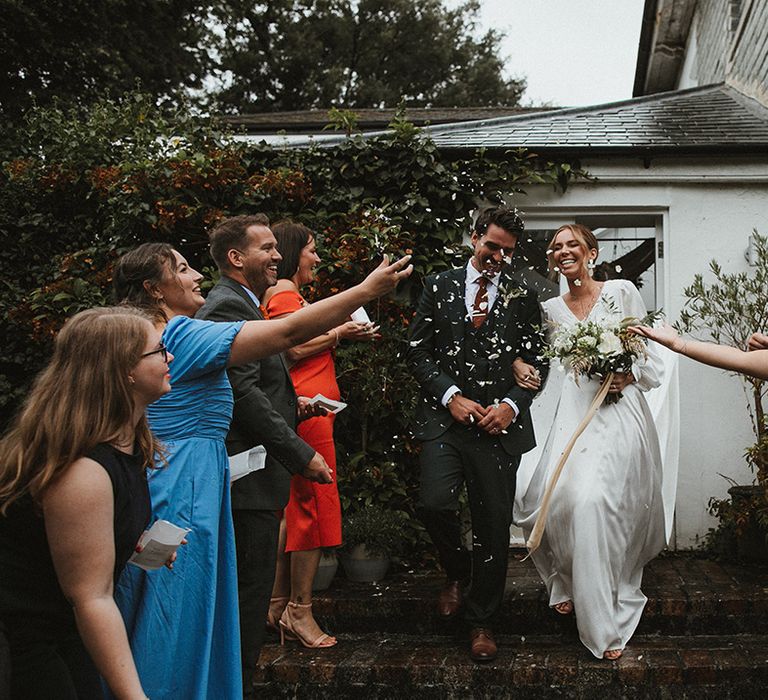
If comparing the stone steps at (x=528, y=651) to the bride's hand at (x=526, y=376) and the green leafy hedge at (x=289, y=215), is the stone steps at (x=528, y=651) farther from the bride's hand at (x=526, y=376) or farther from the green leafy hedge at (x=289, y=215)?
the bride's hand at (x=526, y=376)

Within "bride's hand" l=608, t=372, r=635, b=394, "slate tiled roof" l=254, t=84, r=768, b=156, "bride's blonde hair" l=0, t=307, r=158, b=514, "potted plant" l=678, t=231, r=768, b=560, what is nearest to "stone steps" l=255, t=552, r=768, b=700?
"potted plant" l=678, t=231, r=768, b=560

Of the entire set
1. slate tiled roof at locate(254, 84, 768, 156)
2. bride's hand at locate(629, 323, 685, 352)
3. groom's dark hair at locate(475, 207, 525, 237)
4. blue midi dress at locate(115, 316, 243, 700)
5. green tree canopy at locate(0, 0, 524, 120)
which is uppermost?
green tree canopy at locate(0, 0, 524, 120)

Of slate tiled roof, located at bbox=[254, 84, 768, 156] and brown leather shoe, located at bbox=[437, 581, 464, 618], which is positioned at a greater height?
slate tiled roof, located at bbox=[254, 84, 768, 156]

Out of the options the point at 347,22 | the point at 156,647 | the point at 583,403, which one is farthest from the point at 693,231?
the point at 347,22

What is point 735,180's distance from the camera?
23.6 feet

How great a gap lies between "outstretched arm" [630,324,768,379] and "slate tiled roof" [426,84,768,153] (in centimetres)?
378

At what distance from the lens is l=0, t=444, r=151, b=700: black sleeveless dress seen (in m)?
2.18

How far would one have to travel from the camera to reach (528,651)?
4984mm

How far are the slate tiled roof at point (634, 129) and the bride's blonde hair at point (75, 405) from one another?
5244mm

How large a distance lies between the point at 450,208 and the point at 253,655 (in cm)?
451

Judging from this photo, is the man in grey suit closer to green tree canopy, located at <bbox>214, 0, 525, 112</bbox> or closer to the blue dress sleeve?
the blue dress sleeve

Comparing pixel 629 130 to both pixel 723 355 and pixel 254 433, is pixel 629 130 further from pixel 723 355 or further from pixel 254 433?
pixel 254 433

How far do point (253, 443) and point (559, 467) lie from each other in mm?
2043

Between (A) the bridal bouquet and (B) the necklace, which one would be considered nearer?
(A) the bridal bouquet
